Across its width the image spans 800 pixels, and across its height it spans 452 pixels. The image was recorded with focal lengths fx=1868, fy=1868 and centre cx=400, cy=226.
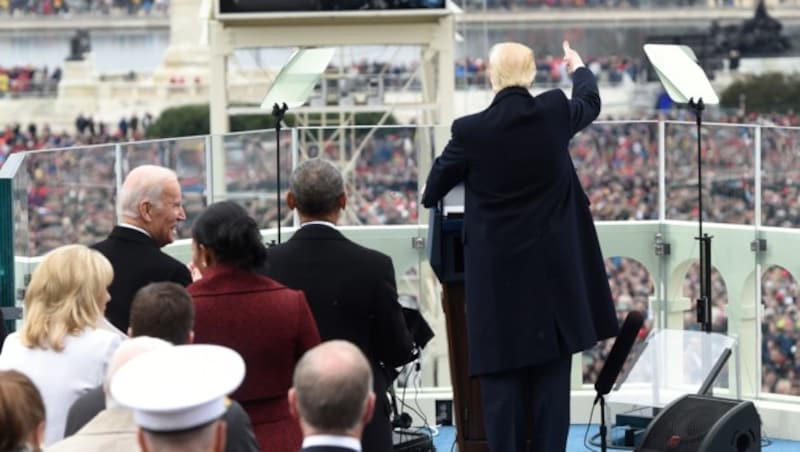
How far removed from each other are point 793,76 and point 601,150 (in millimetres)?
49625

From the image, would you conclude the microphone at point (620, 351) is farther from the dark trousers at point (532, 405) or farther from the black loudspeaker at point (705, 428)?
the dark trousers at point (532, 405)

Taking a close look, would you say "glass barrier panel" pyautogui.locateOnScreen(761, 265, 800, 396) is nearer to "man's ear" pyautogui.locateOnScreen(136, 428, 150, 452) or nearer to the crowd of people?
"man's ear" pyautogui.locateOnScreen(136, 428, 150, 452)

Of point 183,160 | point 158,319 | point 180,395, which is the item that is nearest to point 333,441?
point 180,395

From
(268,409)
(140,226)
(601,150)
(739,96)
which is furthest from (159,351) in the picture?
(739,96)

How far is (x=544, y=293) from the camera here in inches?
217

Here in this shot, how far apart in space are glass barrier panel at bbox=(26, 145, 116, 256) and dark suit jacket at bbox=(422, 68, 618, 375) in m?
2.31

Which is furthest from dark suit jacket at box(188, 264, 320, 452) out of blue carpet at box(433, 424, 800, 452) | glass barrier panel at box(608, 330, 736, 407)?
glass barrier panel at box(608, 330, 736, 407)

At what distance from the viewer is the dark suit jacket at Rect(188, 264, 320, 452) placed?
14.9 feet

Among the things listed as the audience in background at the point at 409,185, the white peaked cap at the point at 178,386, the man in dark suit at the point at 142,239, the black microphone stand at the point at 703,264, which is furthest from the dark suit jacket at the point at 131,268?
the black microphone stand at the point at 703,264

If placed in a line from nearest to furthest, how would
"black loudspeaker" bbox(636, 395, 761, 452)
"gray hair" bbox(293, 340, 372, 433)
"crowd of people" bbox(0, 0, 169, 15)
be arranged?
"gray hair" bbox(293, 340, 372, 433), "black loudspeaker" bbox(636, 395, 761, 452), "crowd of people" bbox(0, 0, 169, 15)

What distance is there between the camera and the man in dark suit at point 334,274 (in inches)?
193

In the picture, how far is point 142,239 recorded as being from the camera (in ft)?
16.6

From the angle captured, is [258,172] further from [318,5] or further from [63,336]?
[318,5]

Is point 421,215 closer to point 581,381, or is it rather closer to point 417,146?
point 417,146
